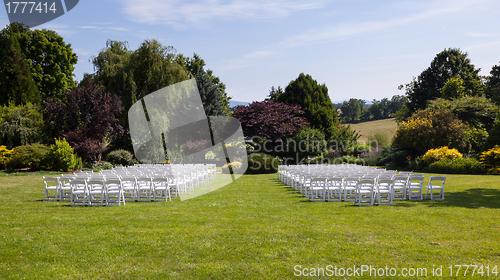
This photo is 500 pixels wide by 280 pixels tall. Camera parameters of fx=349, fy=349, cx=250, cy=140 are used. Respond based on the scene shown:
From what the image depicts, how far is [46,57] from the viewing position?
114ft

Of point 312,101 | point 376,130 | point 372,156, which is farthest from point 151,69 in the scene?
point 376,130

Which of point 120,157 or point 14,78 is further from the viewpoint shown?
point 14,78

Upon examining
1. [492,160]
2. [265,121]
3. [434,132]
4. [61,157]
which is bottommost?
[492,160]

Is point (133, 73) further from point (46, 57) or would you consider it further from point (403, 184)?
point (403, 184)

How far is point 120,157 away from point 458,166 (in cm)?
2114

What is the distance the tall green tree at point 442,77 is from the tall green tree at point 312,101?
12.1 metres

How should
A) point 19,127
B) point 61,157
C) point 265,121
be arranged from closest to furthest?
point 61,157 < point 19,127 < point 265,121

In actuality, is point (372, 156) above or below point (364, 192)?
below

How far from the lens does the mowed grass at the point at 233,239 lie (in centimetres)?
455

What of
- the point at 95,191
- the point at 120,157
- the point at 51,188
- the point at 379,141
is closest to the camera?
the point at 95,191

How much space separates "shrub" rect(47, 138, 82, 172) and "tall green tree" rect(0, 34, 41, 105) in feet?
39.7

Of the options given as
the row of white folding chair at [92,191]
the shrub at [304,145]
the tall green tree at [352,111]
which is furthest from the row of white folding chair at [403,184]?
the tall green tree at [352,111]

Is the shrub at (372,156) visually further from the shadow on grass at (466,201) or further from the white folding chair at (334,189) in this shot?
the white folding chair at (334,189)

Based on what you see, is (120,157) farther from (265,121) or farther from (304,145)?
(304,145)
